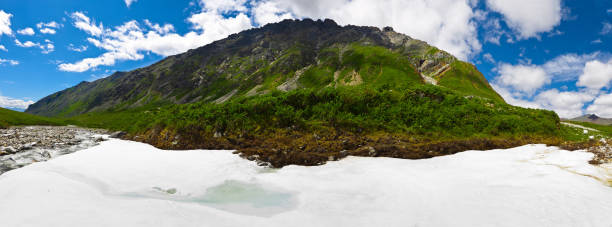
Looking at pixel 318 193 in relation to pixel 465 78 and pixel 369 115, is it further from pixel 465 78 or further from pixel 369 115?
pixel 465 78

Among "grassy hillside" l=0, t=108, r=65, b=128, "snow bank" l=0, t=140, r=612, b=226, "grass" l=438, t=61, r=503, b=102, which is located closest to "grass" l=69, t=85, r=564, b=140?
"snow bank" l=0, t=140, r=612, b=226

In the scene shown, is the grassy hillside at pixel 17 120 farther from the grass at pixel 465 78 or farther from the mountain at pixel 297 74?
the grass at pixel 465 78

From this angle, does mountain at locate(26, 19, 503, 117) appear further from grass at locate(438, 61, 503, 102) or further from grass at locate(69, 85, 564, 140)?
grass at locate(69, 85, 564, 140)

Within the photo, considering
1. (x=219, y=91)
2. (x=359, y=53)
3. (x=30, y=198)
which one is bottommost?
(x=30, y=198)

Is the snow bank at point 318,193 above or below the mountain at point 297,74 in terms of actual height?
below

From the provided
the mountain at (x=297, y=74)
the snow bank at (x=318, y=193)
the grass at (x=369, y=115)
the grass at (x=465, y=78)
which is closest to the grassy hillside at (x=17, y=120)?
the mountain at (x=297, y=74)

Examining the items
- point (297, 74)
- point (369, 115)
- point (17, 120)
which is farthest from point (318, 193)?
point (297, 74)

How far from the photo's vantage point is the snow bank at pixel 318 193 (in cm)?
450

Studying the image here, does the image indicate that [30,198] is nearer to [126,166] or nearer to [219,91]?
[126,166]

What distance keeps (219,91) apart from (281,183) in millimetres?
155967

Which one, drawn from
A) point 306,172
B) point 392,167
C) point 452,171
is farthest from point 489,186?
point 306,172

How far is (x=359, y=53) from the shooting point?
12425cm

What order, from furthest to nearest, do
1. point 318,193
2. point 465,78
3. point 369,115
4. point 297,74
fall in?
1. point 297,74
2. point 465,78
3. point 369,115
4. point 318,193

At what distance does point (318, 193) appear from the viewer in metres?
6.64
